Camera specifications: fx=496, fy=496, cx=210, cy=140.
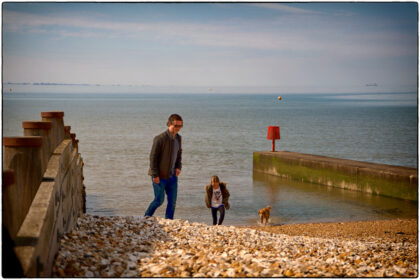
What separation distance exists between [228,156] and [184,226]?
22.4m

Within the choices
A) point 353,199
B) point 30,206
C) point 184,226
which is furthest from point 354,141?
point 30,206

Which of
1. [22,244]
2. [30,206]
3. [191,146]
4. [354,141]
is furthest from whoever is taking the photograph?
[354,141]

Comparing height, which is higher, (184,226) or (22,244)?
(22,244)

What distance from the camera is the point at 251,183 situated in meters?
19.4

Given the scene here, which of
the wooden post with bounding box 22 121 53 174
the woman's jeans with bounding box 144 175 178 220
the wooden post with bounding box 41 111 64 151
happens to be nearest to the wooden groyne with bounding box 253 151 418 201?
the woman's jeans with bounding box 144 175 178 220

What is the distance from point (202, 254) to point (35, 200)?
202cm

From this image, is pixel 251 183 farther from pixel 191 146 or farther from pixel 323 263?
pixel 191 146

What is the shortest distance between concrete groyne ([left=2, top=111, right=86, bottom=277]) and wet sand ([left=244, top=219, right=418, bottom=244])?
5.60 meters

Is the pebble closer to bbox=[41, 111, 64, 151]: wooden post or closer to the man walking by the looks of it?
the man walking

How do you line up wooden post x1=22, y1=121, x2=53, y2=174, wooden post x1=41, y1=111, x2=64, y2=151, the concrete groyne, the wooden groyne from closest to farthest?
1. the concrete groyne
2. wooden post x1=22, y1=121, x2=53, y2=174
3. wooden post x1=41, y1=111, x2=64, y2=151
4. the wooden groyne

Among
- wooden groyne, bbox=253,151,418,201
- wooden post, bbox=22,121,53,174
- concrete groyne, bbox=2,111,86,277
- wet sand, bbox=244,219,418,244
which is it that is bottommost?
wet sand, bbox=244,219,418,244

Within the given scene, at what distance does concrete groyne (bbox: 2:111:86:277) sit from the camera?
361cm

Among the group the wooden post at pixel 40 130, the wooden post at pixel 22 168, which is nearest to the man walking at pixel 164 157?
the wooden post at pixel 40 130

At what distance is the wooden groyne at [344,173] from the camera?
14508 millimetres
